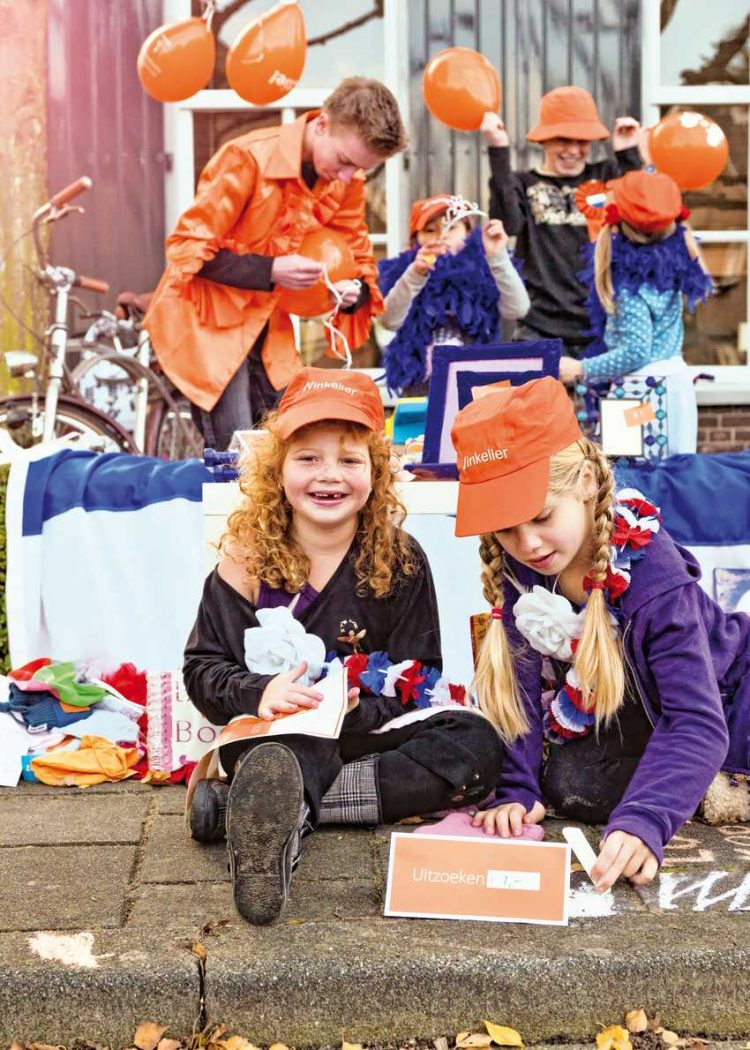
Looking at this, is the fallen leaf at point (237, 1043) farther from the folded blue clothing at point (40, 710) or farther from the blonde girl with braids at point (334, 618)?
the folded blue clothing at point (40, 710)

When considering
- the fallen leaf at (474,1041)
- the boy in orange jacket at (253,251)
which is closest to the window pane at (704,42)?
the boy in orange jacket at (253,251)

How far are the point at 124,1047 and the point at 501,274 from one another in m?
3.50

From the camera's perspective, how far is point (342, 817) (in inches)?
120

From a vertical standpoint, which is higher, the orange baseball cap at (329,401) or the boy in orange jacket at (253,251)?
the boy in orange jacket at (253,251)

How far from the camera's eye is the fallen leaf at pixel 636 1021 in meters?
2.29

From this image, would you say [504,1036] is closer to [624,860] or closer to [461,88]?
[624,860]

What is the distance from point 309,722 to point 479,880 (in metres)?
0.48

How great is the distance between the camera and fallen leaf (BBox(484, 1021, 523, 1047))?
88.9 inches

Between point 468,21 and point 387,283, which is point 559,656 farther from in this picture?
point 468,21

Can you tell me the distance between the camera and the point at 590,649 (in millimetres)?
2840

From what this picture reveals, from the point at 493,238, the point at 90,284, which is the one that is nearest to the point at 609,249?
the point at 493,238

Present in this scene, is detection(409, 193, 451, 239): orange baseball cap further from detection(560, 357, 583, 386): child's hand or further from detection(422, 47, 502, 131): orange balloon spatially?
detection(560, 357, 583, 386): child's hand

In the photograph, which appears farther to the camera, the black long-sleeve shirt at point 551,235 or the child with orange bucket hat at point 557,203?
the black long-sleeve shirt at point 551,235

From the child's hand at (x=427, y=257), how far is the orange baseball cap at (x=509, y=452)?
2458mm
